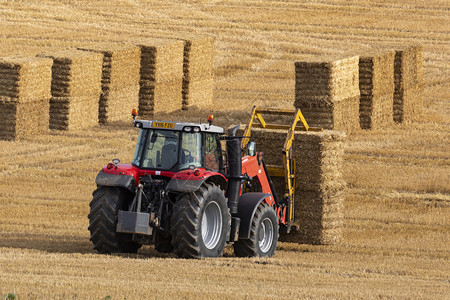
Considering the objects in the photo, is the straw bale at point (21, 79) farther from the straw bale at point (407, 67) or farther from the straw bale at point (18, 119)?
the straw bale at point (407, 67)

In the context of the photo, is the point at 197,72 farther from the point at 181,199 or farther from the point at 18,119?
the point at 181,199

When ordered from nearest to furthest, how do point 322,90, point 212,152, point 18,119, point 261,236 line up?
1. point 212,152
2. point 261,236
3. point 18,119
4. point 322,90

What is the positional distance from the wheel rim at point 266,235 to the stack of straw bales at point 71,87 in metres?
12.8

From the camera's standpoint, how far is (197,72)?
1292 inches

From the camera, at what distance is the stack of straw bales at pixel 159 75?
98.2 feet

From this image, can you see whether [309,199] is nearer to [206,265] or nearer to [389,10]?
[206,265]

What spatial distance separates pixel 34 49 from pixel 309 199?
22.5 meters

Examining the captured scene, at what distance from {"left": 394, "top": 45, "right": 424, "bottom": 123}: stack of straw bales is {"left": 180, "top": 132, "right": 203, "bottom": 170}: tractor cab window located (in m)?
16.7

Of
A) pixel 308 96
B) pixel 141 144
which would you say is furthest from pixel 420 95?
pixel 141 144

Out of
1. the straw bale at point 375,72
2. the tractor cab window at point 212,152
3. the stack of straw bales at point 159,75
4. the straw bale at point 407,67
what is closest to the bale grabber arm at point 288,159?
the tractor cab window at point 212,152

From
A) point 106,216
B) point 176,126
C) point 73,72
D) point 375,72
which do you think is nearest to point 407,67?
point 375,72

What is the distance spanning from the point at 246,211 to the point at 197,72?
734 inches

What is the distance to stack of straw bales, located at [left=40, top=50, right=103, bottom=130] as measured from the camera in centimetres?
2691

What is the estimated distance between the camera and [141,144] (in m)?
14.2
